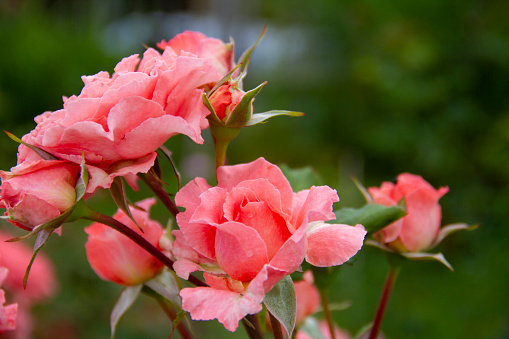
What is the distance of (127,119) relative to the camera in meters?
0.31

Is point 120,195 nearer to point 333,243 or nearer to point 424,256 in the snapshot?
point 333,243

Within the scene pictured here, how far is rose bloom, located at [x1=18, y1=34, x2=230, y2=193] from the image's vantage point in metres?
0.31

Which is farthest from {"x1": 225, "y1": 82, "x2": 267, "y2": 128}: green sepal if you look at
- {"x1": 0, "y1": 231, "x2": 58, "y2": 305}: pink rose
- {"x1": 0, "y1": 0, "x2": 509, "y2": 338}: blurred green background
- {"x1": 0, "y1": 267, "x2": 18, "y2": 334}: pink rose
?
{"x1": 0, "y1": 0, "x2": 509, "y2": 338}: blurred green background

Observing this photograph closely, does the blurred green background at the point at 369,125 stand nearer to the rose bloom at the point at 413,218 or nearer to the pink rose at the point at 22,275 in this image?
the pink rose at the point at 22,275

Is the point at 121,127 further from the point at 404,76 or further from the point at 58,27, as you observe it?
the point at 58,27

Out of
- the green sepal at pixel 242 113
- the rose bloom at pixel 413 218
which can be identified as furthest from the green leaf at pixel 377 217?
the green sepal at pixel 242 113

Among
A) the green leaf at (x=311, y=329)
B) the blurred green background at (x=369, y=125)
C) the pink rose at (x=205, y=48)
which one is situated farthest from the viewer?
the blurred green background at (x=369, y=125)

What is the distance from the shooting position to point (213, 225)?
0.30 m

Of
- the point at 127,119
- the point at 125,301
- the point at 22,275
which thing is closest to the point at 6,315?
the point at 125,301

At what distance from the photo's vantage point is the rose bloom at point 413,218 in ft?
1.40

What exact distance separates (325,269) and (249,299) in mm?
154

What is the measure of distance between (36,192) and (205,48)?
16 cm

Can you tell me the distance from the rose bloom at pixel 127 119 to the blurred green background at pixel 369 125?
0.89 metres

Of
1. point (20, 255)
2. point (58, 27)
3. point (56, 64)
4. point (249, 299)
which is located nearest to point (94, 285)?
point (20, 255)
